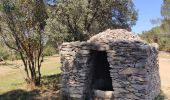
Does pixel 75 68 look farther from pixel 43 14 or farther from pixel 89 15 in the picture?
pixel 89 15

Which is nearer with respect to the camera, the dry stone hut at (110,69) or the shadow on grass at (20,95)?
the dry stone hut at (110,69)

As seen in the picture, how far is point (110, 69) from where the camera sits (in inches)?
561

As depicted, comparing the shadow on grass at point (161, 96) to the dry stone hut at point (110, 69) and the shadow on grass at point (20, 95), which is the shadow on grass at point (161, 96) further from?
the shadow on grass at point (20, 95)

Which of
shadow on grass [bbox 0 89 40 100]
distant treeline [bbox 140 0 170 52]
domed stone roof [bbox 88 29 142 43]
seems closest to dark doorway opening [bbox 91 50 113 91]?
domed stone roof [bbox 88 29 142 43]

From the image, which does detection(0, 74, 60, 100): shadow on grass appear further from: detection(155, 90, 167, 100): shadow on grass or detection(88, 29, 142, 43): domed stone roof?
detection(155, 90, 167, 100): shadow on grass

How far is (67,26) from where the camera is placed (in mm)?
21562

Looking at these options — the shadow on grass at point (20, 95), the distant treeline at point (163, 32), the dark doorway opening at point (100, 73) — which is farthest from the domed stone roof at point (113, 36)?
the distant treeline at point (163, 32)

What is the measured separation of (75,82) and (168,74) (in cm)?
1286

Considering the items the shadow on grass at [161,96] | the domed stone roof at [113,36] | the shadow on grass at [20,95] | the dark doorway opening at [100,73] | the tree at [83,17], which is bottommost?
the shadow on grass at [161,96]

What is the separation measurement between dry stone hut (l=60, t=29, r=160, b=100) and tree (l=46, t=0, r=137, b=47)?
4556mm

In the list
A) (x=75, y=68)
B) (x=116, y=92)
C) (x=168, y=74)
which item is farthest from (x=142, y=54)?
(x=168, y=74)

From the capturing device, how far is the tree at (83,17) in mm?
20516

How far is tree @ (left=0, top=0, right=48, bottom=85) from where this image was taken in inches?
672

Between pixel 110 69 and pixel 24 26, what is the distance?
5.64 meters
